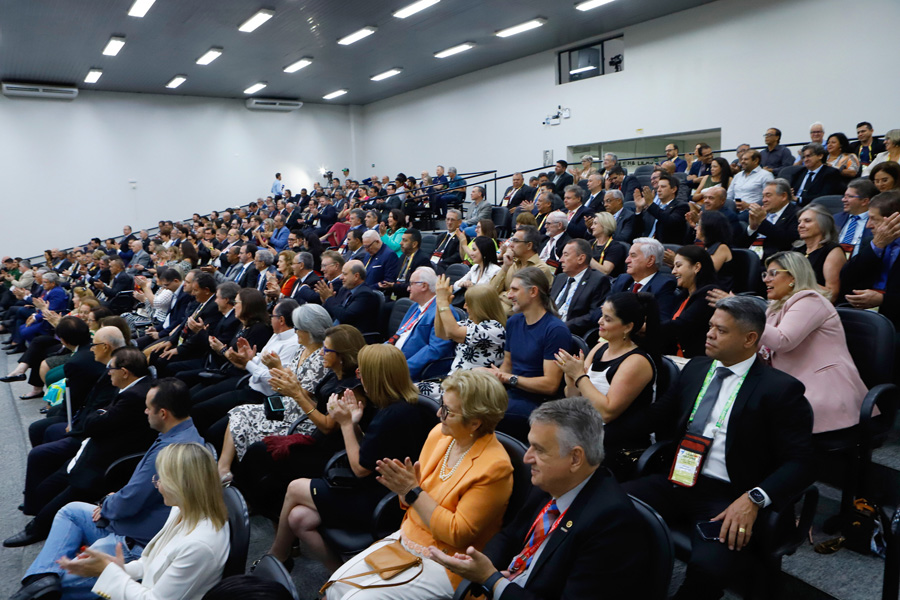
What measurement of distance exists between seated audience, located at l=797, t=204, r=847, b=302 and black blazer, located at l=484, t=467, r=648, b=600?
2.47 meters

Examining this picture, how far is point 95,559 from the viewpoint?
1952mm

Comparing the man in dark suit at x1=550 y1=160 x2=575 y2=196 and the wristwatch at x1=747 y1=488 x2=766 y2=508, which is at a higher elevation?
the man in dark suit at x1=550 y1=160 x2=575 y2=196

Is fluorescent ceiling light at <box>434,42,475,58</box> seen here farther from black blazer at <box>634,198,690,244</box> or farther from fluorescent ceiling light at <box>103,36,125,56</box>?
black blazer at <box>634,198,690,244</box>

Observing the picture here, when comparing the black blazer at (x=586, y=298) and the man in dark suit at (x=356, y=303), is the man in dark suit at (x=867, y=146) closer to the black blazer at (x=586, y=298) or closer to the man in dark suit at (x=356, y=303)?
the black blazer at (x=586, y=298)

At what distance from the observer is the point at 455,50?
13.0m

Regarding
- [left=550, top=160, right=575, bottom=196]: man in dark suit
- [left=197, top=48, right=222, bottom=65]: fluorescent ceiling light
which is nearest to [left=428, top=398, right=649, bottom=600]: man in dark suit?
[left=550, top=160, right=575, bottom=196]: man in dark suit

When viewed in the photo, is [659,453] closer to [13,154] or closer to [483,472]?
[483,472]

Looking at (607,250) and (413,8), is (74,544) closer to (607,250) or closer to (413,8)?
(607,250)

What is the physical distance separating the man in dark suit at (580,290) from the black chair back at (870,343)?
1.48 meters

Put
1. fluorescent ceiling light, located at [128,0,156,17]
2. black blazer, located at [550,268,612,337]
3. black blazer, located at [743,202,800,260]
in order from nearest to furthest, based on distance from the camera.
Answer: black blazer, located at [550,268,612,337] < black blazer, located at [743,202,800,260] < fluorescent ceiling light, located at [128,0,156,17]

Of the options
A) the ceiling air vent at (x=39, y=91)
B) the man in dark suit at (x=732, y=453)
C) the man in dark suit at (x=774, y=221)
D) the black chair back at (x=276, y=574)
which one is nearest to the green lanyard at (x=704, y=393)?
the man in dark suit at (x=732, y=453)

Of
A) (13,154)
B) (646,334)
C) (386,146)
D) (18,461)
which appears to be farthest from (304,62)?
(646,334)

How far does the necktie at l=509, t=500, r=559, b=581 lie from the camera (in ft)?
5.51

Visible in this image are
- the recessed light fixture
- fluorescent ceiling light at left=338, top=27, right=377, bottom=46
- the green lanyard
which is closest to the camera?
the green lanyard
